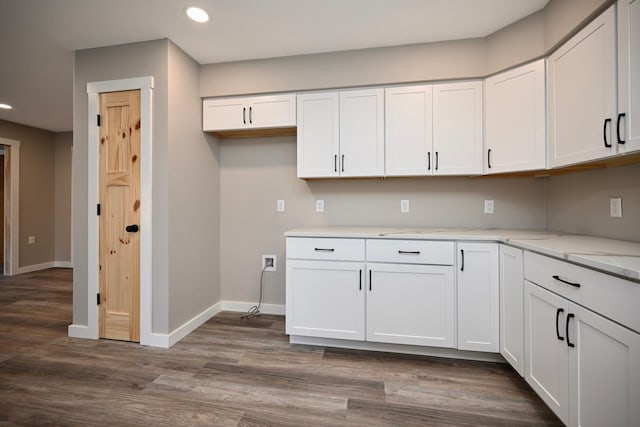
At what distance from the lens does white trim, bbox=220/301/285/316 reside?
10.1 ft

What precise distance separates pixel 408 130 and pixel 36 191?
6.13m

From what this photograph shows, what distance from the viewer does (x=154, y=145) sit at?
240 centimetres

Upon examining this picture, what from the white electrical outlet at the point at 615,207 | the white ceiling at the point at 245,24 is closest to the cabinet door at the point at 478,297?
the white electrical outlet at the point at 615,207

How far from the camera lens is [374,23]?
221 cm

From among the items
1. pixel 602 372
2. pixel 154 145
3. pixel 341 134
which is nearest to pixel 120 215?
pixel 154 145

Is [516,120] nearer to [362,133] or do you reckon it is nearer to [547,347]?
[362,133]

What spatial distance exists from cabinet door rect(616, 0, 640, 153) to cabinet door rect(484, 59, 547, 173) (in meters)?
0.62

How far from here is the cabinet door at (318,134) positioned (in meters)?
2.61

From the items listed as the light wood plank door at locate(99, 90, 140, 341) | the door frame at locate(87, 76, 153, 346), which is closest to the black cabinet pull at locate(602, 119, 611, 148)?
the door frame at locate(87, 76, 153, 346)

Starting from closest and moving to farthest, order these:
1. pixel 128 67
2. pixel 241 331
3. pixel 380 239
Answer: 1. pixel 380 239
2. pixel 128 67
3. pixel 241 331

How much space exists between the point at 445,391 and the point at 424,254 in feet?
2.86

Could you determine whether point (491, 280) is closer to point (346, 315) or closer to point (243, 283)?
point (346, 315)

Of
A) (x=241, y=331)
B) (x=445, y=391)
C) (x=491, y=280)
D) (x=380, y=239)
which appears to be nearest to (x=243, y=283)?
(x=241, y=331)

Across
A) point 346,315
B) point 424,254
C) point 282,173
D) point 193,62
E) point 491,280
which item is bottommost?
point 346,315
